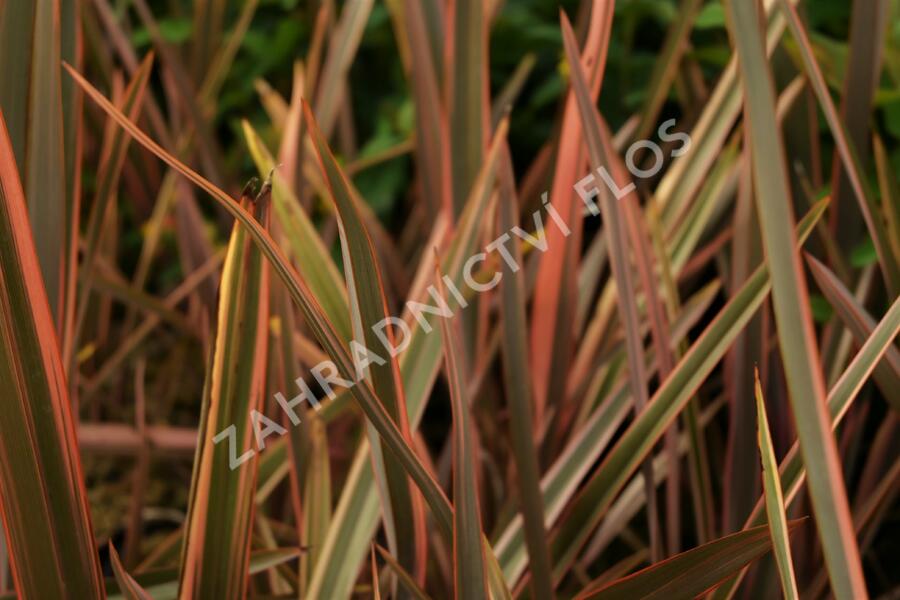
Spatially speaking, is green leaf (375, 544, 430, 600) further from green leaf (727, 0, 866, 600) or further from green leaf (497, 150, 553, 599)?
green leaf (727, 0, 866, 600)

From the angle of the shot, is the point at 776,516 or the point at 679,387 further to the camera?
the point at 679,387

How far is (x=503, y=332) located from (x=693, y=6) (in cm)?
33

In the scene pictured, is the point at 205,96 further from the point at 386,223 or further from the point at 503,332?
the point at 503,332

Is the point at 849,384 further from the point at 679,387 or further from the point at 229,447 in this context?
the point at 229,447

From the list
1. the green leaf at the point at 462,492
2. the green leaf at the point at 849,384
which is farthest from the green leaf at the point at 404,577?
the green leaf at the point at 849,384

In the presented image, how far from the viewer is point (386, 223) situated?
0.96 meters

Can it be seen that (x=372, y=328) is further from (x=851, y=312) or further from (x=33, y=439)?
(x=851, y=312)

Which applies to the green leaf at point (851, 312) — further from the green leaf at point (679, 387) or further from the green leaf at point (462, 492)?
the green leaf at point (462, 492)

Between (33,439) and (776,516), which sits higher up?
(33,439)

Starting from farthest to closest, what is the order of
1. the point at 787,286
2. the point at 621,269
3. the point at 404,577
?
1. the point at 621,269
2. the point at 404,577
3. the point at 787,286

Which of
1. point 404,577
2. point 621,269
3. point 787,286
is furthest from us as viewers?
point 621,269

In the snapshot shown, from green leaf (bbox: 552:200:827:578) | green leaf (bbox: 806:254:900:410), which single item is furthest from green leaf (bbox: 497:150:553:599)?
green leaf (bbox: 806:254:900:410)

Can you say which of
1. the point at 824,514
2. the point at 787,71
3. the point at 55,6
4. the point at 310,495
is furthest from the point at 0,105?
the point at 787,71

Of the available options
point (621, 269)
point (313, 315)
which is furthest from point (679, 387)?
point (313, 315)
